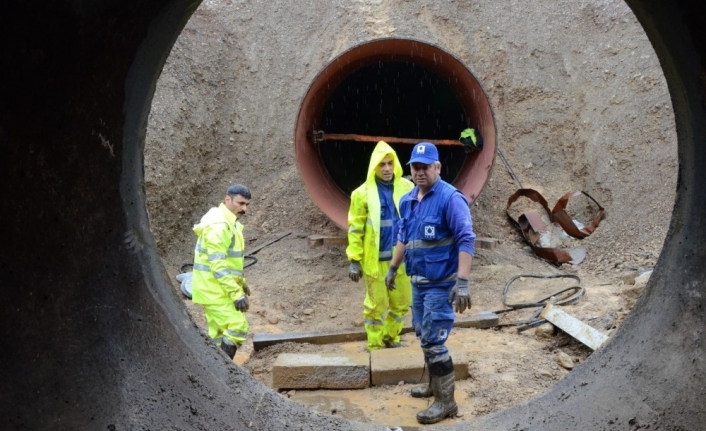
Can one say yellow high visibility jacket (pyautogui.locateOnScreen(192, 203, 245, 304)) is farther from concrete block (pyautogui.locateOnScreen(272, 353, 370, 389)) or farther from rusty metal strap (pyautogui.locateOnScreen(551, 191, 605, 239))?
rusty metal strap (pyautogui.locateOnScreen(551, 191, 605, 239))

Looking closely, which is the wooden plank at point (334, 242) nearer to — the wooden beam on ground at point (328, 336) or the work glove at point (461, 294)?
the wooden beam on ground at point (328, 336)

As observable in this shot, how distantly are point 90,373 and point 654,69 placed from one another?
10.9m

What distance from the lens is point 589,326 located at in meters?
5.49

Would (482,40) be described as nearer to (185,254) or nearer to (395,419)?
(185,254)

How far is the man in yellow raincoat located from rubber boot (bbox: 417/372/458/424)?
165cm

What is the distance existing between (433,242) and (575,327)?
2.21 meters

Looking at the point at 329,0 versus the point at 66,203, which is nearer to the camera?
the point at 66,203

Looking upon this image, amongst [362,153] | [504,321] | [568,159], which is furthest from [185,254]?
[568,159]

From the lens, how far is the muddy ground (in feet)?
26.2

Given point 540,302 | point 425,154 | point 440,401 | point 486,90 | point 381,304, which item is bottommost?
point 440,401

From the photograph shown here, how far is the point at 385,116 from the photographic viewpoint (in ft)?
31.3

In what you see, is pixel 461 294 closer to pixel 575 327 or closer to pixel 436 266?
pixel 436 266

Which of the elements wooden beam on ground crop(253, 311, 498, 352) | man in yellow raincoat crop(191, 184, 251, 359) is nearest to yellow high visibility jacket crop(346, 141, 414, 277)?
wooden beam on ground crop(253, 311, 498, 352)

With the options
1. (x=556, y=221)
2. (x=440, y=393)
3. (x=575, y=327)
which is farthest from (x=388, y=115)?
(x=440, y=393)
